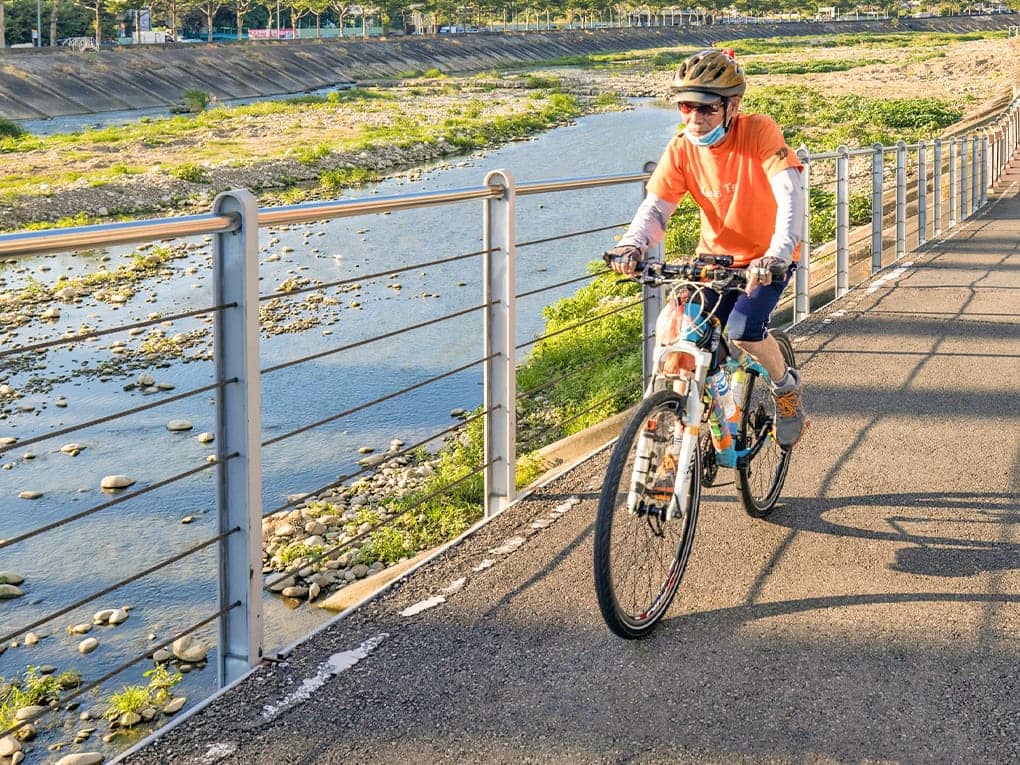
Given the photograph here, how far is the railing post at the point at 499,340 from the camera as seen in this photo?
5566mm

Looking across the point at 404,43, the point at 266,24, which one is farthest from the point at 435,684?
the point at 266,24

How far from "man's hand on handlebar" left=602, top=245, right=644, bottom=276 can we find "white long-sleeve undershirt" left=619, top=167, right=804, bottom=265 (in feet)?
0.26

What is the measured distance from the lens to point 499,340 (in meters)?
5.70

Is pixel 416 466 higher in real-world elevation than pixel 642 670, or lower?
lower

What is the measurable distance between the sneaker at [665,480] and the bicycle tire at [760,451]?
81cm

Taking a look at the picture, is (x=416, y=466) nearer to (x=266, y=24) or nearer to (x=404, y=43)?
(x=404, y=43)

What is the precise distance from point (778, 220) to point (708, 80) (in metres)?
0.50

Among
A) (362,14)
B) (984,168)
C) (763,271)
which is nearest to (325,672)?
(763,271)

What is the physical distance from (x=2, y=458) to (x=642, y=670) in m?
10.6

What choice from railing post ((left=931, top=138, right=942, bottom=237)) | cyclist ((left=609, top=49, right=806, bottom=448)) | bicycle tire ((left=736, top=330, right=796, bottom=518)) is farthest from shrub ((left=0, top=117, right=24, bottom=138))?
cyclist ((left=609, top=49, right=806, bottom=448))

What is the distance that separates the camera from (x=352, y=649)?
4.24 meters

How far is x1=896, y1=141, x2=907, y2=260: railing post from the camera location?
12.8 m

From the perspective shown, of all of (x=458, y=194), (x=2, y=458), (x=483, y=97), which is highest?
(x=483, y=97)

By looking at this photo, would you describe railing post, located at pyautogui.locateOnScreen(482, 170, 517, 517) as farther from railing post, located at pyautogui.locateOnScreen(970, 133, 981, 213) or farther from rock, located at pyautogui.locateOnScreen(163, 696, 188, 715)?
railing post, located at pyautogui.locateOnScreen(970, 133, 981, 213)
